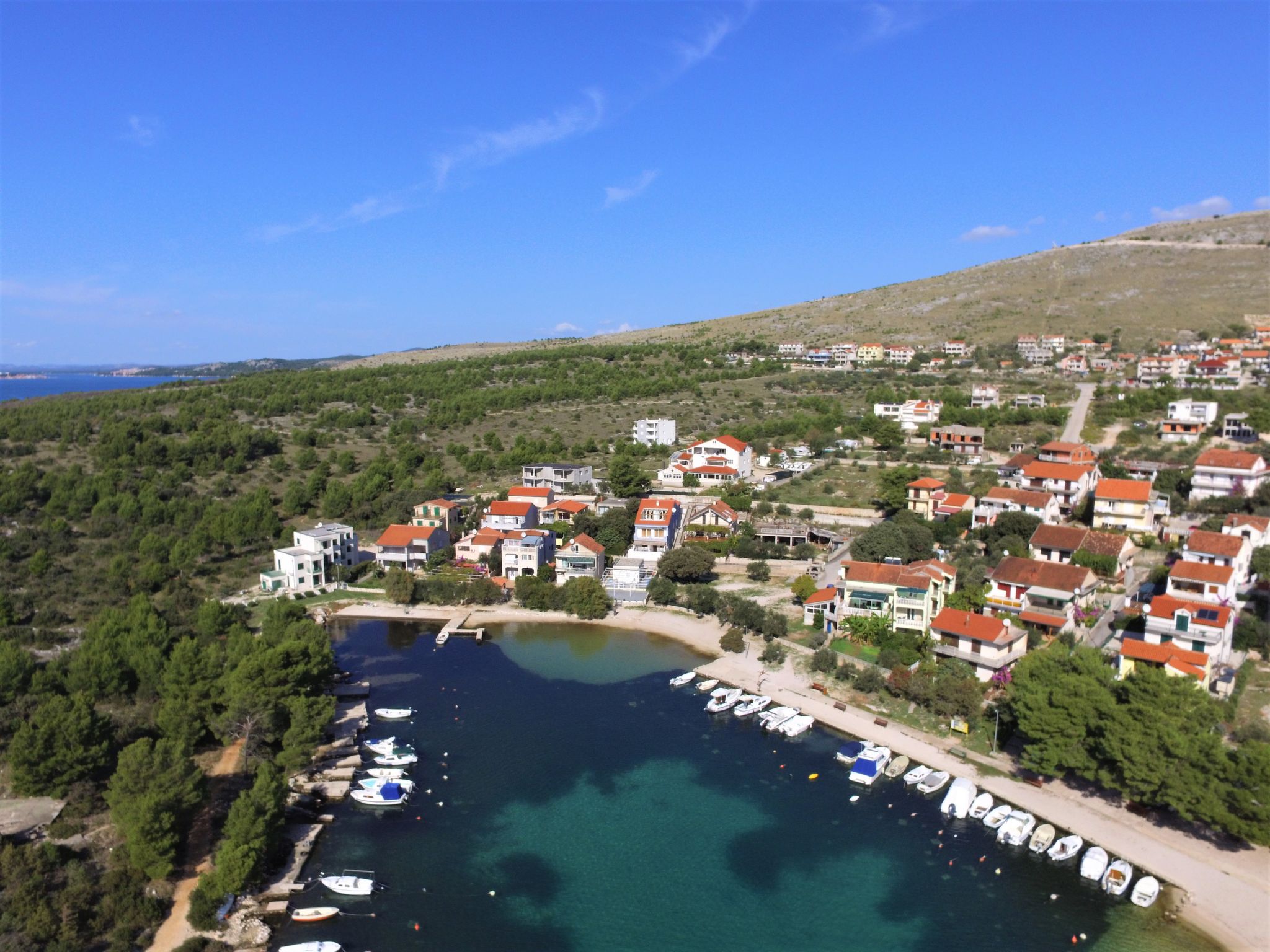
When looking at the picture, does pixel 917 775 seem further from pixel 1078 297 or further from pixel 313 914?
pixel 1078 297

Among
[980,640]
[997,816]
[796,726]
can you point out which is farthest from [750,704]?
[997,816]

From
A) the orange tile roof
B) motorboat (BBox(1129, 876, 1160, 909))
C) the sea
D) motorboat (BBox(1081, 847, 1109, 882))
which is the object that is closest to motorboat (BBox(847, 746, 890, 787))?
the sea

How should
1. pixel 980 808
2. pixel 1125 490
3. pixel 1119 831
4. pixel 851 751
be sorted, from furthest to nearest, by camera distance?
pixel 1125 490, pixel 851 751, pixel 980 808, pixel 1119 831

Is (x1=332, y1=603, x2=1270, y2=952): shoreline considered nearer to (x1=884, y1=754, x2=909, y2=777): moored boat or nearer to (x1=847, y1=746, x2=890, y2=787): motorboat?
(x1=884, y1=754, x2=909, y2=777): moored boat

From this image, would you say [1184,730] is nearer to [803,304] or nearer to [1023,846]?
[1023,846]

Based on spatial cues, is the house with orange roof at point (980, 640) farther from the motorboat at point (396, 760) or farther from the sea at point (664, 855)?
the motorboat at point (396, 760)

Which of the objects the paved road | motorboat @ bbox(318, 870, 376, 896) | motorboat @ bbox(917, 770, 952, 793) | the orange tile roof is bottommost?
motorboat @ bbox(917, 770, 952, 793)

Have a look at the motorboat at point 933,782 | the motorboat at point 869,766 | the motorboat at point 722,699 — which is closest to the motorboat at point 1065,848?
the motorboat at point 933,782
